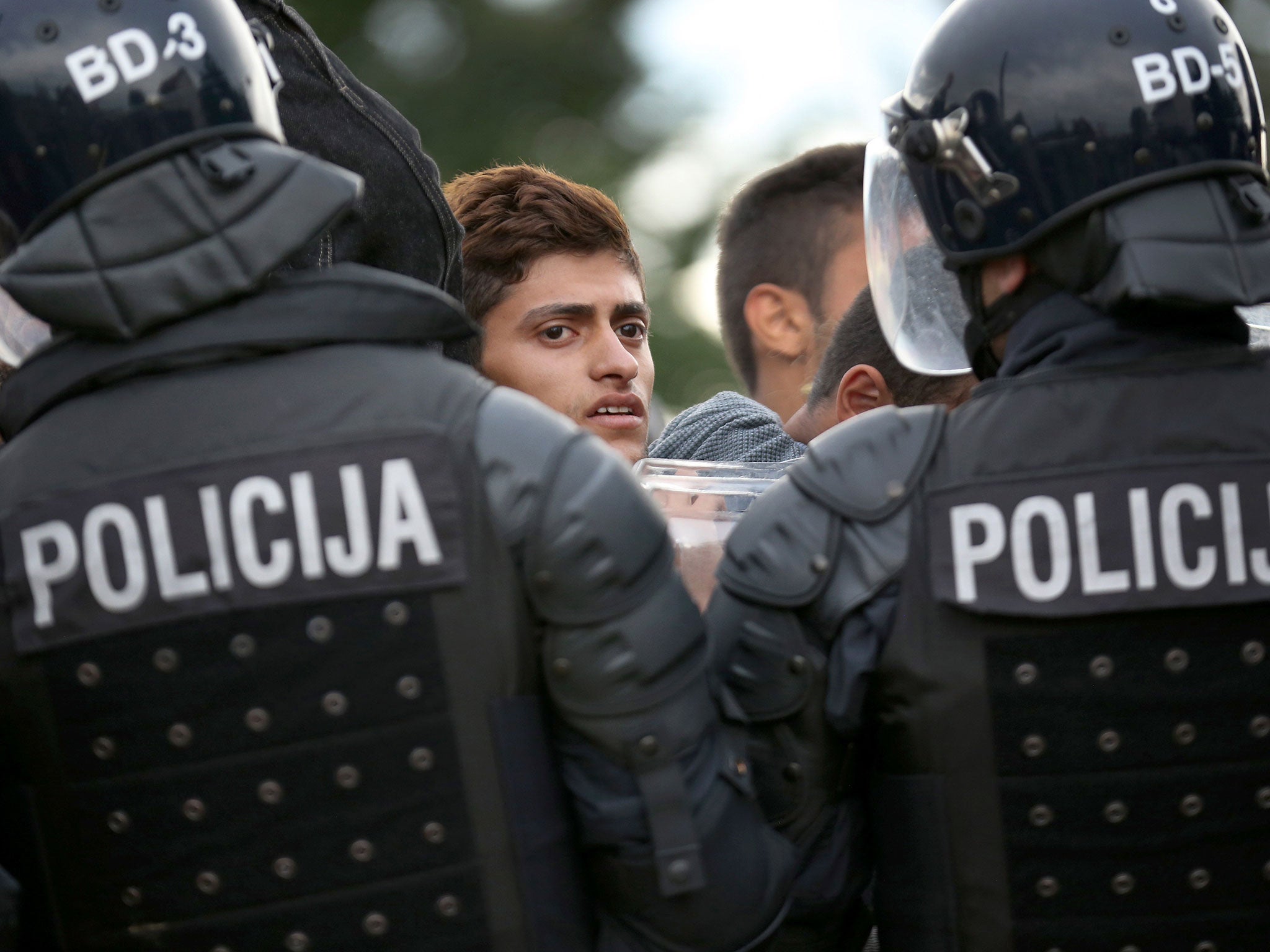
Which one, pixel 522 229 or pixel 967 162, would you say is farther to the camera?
pixel 522 229

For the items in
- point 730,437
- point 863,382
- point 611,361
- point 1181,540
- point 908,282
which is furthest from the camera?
point 611,361

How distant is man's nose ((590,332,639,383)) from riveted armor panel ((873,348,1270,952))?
5.99 ft

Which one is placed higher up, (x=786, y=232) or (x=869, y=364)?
(x=786, y=232)

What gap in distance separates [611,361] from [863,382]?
751mm

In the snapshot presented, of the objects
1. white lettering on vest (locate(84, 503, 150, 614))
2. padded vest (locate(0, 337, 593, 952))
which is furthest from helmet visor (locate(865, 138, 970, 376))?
white lettering on vest (locate(84, 503, 150, 614))

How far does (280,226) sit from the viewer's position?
192cm

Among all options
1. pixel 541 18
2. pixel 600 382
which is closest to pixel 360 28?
pixel 541 18

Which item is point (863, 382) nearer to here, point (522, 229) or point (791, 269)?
point (522, 229)

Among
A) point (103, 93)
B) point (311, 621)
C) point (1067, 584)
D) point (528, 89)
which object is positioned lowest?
point (1067, 584)

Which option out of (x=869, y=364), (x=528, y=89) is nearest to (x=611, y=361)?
(x=869, y=364)

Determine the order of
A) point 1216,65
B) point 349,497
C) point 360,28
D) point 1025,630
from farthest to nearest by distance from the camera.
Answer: point 360,28, point 1216,65, point 1025,630, point 349,497

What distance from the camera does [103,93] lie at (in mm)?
1966

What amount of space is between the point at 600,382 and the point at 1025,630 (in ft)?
6.41

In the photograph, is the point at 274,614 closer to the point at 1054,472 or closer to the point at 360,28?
the point at 1054,472
